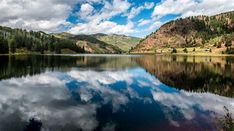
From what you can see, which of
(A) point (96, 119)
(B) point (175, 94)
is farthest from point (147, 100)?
(A) point (96, 119)

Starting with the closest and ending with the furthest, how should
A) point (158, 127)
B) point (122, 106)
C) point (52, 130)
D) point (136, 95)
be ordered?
point (52, 130)
point (158, 127)
point (122, 106)
point (136, 95)

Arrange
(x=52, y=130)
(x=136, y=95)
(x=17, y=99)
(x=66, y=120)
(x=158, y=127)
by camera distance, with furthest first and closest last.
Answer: (x=136, y=95), (x=17, y=99), (x=66, y=120), (x=158, y=127), (x=52, y=130)

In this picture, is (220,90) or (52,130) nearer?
(52,130)

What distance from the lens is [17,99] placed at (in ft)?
124

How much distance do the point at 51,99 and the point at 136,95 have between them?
1460 cm

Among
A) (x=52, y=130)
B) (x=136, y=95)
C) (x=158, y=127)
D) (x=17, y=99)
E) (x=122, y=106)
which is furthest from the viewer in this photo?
(x=136, y=95)

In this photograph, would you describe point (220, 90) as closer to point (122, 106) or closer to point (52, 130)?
point (122, 106)

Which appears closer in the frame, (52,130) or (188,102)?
(52,130)

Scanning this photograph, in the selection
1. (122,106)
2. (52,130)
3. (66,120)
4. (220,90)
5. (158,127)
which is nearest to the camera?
(52,130)

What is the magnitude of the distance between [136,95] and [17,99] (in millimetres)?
19381

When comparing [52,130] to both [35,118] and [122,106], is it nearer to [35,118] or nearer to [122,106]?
[35,118]

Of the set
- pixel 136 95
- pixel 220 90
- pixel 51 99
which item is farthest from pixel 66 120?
pixel 220 90

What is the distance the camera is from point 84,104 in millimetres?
35438

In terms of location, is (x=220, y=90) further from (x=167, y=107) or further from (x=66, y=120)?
(x=66, y=120)
